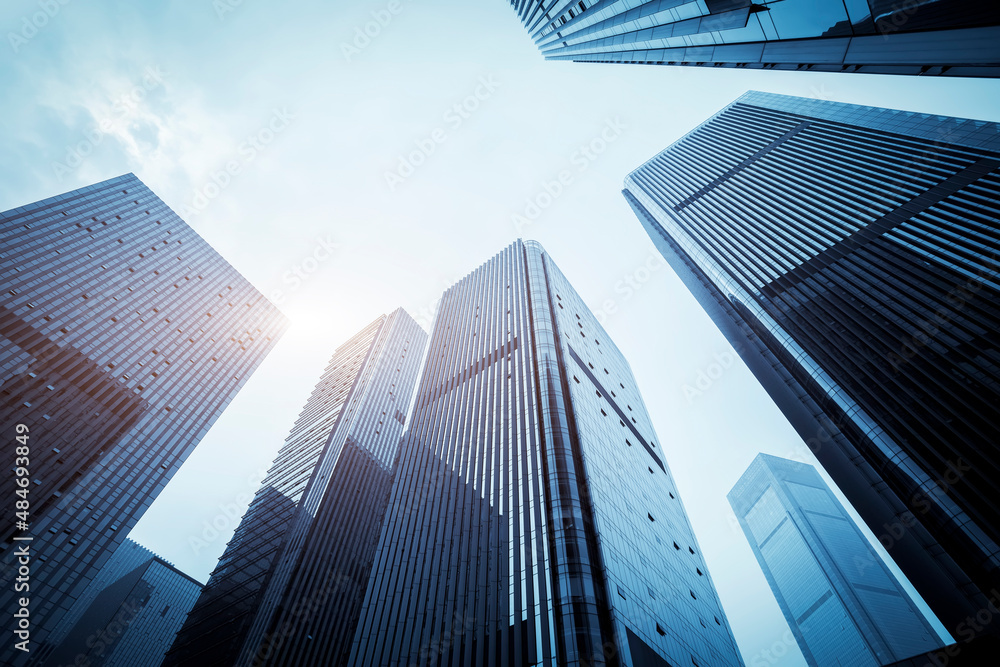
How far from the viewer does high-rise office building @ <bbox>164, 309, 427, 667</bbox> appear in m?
57.8

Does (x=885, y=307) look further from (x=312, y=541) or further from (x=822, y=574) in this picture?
(x=822, y=574)

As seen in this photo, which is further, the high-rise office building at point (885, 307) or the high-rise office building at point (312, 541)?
the high-rise office building at point (312, 541)

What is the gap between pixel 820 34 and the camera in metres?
18.5

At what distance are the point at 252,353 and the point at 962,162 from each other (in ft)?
342

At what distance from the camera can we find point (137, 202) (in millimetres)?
78500

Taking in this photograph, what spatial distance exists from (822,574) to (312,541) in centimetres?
15278

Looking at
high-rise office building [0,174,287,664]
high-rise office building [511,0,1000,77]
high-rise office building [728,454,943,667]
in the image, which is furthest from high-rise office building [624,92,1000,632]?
high-rise office building [728,454,943,667]

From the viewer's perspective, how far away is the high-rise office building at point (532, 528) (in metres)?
31.6

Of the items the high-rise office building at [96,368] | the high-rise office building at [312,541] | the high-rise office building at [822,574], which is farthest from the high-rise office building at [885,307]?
the high-rise office building at [822,574]

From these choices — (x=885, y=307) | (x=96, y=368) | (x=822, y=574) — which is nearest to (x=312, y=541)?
(x=96, y=368)

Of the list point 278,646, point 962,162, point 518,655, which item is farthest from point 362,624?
point 962,162

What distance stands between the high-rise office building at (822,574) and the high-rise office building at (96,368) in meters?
164

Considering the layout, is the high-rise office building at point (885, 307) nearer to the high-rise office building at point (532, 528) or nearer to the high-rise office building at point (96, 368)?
the high-rise office building at point (532, 528)

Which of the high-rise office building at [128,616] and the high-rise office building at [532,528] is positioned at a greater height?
the high-rise office building at [128,616]
